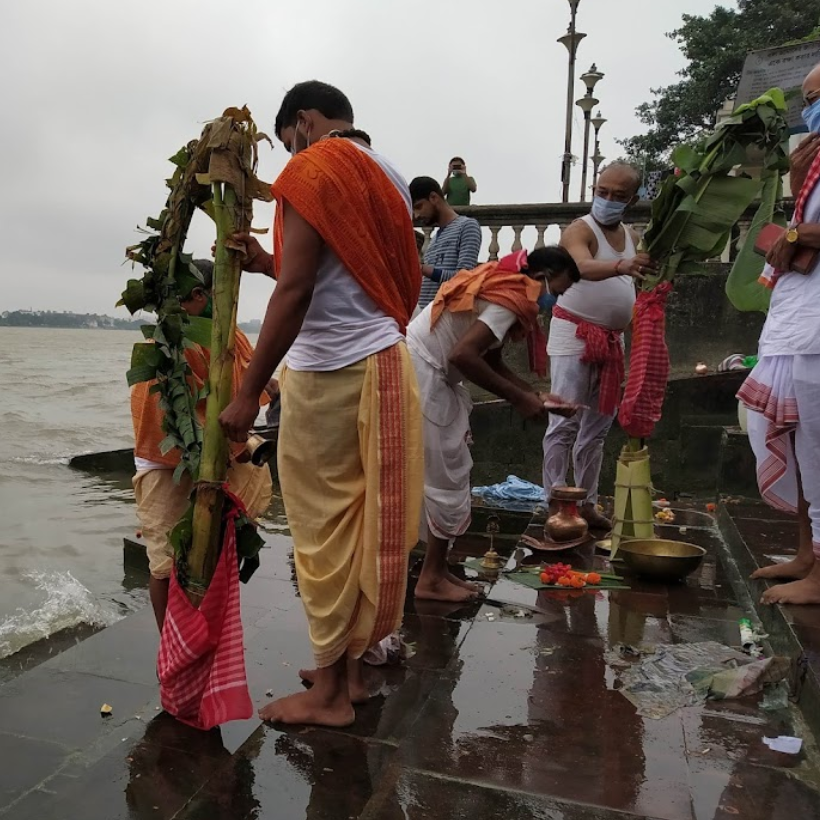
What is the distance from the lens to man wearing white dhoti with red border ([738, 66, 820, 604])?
10.1 ft

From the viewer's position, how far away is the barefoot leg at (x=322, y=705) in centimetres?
244

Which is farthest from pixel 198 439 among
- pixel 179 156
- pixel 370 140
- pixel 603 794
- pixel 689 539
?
pixel 689 539

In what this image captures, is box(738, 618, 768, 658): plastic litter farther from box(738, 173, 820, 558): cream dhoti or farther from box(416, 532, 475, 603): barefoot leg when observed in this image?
box(416, 532, 475, 603): barefoot leg

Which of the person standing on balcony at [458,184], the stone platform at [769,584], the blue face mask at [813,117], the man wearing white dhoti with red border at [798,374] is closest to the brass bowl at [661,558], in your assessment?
the stone platform at [769,584]

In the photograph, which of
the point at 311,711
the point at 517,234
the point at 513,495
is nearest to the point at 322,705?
the point at 311,711

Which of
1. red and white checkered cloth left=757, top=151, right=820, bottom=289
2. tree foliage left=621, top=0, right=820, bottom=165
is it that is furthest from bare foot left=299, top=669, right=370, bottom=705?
tree foliage left=621, top=0, right=820, bottom=165

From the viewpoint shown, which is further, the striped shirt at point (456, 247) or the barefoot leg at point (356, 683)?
the striped shirt at point (456, 247)

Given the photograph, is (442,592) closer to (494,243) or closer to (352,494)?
(352,494)

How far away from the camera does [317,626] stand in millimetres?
2479

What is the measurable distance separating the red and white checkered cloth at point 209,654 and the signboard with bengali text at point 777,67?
12.5m

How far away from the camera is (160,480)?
2863 millimetres

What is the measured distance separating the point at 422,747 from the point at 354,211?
1.65 m

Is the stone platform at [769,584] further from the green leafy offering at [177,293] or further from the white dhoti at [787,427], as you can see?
the green leafy offering at [177,293]

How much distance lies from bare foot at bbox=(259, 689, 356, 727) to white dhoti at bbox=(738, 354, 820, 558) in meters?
2.04
